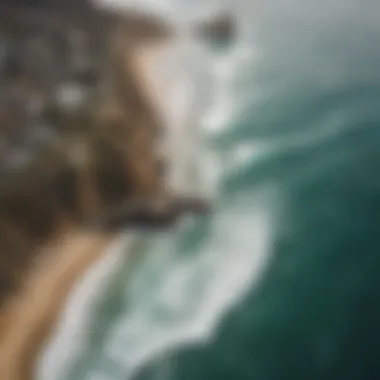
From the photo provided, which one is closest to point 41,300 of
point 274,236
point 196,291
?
point 196,291

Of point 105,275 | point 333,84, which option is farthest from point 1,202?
point 333,84

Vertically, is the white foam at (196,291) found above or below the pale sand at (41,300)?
below

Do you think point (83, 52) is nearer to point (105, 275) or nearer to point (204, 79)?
point (204, 79)

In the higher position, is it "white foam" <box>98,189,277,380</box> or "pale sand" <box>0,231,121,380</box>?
"pale sand" <box>0,231,121,380</box>

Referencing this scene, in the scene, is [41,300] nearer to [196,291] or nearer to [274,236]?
[196,291]
